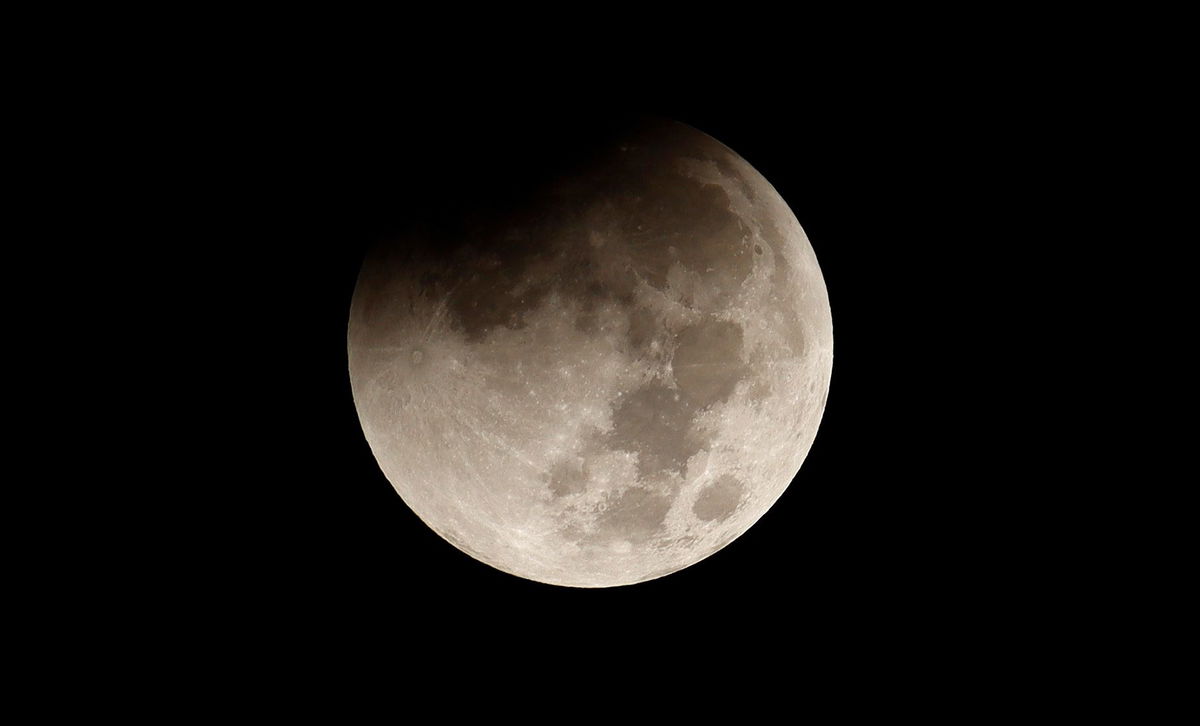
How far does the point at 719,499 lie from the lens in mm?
3029

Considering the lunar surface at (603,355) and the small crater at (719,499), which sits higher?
the lunar surface at (603,355)

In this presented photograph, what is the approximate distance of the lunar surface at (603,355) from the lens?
2.70 metres

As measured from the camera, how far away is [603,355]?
8.80 ft

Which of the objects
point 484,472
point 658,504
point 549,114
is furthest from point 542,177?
point 658,504

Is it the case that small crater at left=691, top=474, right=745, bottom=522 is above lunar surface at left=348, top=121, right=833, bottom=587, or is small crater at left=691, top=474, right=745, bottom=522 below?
below

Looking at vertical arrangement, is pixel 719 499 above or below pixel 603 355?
below

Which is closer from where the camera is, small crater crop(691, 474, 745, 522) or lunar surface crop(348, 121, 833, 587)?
lunar surface crop(348, 121, 833, 587)

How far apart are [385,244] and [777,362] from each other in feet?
5.34

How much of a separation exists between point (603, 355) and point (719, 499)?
81 centimetres

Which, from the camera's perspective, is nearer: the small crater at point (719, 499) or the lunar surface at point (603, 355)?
the lunar surface at point (603, 355)

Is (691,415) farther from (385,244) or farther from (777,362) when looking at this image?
(385,244)

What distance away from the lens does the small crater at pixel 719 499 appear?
2.98 meters

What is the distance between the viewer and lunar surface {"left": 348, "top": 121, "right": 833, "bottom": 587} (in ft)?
8.87

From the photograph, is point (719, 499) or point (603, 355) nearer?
point (603, 355)
